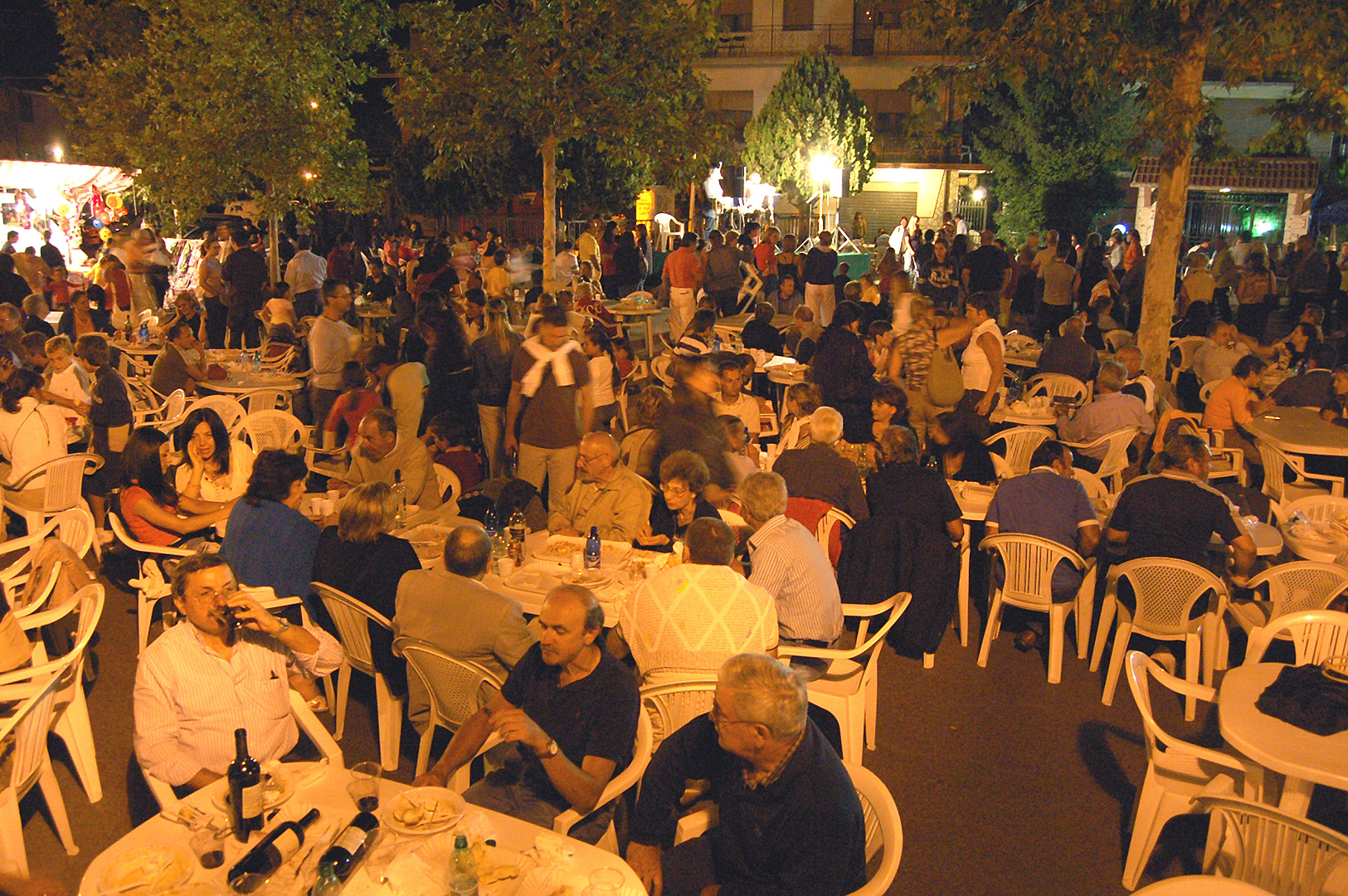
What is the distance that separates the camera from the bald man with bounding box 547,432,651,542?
525cm

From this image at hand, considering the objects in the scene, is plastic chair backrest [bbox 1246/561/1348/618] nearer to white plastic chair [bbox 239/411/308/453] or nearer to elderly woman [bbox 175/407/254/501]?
elderly woman [bbox 175/407/254/501]

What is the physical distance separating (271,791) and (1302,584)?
4320 millimetres

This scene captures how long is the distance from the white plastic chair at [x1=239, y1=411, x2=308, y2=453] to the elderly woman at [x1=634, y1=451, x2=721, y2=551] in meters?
3.31

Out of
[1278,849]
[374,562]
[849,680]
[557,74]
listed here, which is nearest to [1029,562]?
[849,680]

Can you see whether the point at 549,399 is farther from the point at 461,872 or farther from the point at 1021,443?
the point at 461,872

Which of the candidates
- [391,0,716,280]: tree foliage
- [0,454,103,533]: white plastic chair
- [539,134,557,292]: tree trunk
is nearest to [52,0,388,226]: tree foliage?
[391,0,716,280]: tree foliage

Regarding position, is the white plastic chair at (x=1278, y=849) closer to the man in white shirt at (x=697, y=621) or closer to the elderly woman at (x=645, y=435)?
the man in white shirt at (x=697, y=621)

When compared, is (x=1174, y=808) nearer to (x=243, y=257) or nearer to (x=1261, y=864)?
(x=1261, y=864)

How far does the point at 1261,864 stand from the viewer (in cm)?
292

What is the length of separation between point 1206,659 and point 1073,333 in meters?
4.77

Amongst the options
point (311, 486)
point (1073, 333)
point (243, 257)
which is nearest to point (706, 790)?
point (311, 486)

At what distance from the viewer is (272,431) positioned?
735 centimetres

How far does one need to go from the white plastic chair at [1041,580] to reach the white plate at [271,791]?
3.58 meters

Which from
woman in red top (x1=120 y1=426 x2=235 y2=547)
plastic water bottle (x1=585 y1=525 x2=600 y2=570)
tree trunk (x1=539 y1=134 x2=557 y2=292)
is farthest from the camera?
tree trunk (x1=539 y1=134 x2=557 y2=292)
